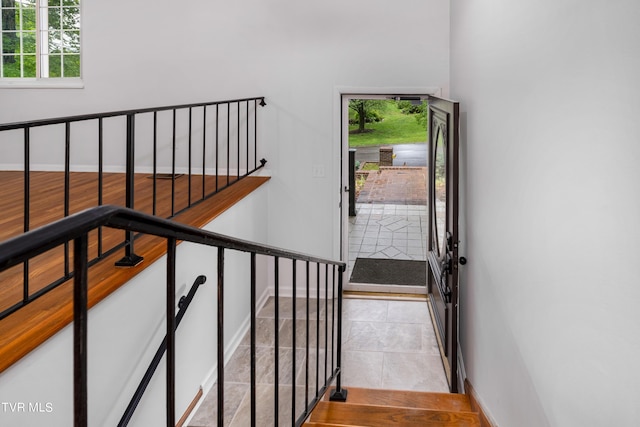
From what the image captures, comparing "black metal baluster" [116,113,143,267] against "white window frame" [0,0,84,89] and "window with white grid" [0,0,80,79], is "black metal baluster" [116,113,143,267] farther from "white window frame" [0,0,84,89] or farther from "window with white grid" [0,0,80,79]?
"window with white grid" [0,0,80,79]

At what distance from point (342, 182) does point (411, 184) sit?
18.6 feet

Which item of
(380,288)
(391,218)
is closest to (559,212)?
(380,288)

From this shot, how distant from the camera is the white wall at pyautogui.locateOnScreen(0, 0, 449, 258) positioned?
512 centimetres

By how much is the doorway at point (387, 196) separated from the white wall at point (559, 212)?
8.73 feet

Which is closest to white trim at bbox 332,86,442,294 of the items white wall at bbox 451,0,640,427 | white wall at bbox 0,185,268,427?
white wall at bbox 0,185,268,427

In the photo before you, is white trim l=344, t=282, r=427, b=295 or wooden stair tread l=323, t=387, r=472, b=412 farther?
white trim l=344, t=282, r=427, b=295

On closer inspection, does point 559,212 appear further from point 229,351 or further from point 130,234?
point 229,351

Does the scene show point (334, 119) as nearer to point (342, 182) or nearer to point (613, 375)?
point (342, 182)

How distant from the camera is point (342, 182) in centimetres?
550

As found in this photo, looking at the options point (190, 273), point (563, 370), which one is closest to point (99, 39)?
point (190, 273)

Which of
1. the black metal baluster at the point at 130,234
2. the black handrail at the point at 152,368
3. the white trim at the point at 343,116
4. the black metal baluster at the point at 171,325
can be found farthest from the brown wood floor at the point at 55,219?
the black metal baluster at the point at 171,325

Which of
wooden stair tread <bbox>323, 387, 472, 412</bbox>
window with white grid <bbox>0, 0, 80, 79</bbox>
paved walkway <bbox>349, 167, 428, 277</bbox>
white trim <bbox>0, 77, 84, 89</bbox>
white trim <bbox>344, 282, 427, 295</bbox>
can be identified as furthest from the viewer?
paved walkway <bbox>349, 167, 428, 277</bbox>

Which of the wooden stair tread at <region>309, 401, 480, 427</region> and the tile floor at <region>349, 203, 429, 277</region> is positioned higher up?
the tile floor at <region>349, 203, 429, 277</region>

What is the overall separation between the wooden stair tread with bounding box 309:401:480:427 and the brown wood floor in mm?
1302
